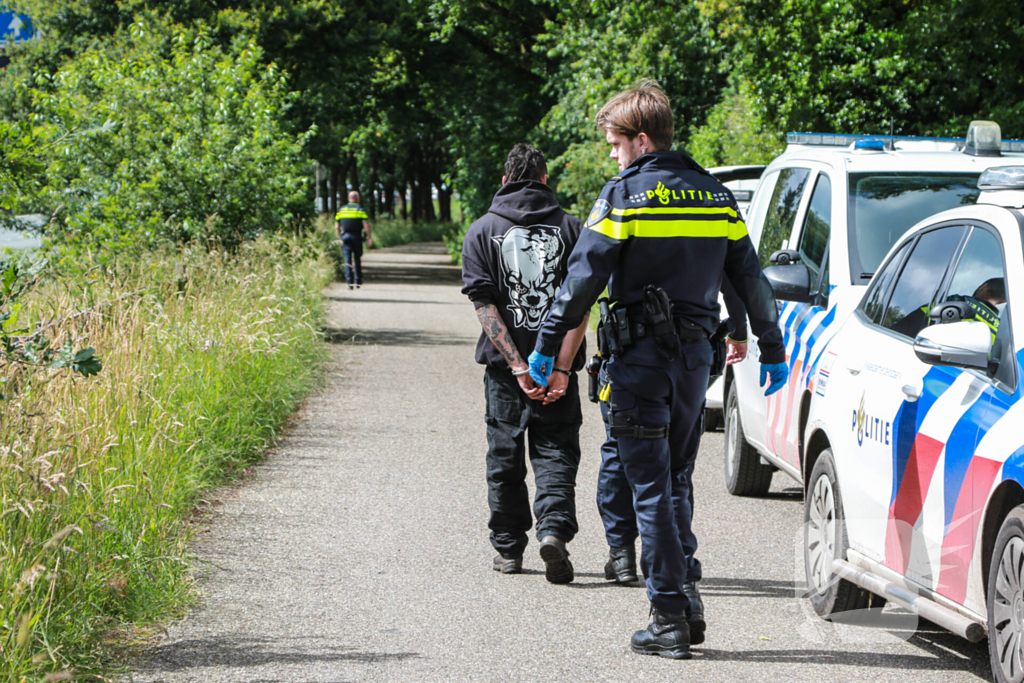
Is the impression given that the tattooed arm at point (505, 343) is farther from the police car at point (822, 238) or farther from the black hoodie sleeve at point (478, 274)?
the police car at point (822, 238)

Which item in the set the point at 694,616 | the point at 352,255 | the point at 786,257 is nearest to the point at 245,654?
the point at 694,616

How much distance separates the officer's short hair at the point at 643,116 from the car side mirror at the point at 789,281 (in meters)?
1.55

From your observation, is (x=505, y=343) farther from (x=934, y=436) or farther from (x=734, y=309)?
(x=934, y=436)

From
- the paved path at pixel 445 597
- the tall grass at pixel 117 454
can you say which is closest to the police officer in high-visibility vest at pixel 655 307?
the paved path at pixel 445 597

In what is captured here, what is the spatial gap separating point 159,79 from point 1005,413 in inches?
517

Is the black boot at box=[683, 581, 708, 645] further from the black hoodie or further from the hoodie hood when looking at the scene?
the hoodie hood

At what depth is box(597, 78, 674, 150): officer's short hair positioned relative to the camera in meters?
4.55

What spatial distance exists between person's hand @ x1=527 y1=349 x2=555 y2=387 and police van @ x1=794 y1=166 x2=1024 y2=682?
1.20 m

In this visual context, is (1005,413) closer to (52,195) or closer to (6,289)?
(6,289)

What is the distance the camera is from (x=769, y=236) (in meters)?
7.71

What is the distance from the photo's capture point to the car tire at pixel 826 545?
4934 millimetres

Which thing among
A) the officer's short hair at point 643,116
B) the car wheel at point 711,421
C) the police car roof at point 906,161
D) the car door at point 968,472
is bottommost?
the car wheel at point 711,421

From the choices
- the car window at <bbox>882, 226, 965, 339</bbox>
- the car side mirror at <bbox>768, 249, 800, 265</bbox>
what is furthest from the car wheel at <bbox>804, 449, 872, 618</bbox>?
the car side mirror at <bbox>768, 249, 800, 265</bbox>

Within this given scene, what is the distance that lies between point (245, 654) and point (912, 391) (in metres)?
2.51
